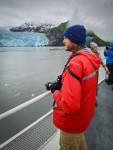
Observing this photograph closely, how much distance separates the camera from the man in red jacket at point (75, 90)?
4.23 ft

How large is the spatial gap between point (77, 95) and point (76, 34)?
1.53 feet

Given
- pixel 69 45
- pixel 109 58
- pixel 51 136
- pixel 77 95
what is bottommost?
pixel 51 136

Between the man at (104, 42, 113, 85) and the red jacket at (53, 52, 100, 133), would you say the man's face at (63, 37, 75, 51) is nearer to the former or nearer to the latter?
the red jacket at (53, 52, 100, 133)

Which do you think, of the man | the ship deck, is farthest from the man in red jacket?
the man

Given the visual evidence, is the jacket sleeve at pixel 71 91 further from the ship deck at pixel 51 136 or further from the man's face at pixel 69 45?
the ship deck at pixel 51 136

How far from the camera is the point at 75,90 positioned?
1271 millimetres

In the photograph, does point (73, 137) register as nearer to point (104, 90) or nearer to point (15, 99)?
point (104, 90)

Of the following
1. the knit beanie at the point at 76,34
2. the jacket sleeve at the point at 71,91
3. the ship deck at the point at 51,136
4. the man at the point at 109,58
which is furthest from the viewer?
the man at the point at 109,58

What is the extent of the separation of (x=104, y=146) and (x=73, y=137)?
132 cm

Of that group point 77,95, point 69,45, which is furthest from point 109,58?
point 77,95

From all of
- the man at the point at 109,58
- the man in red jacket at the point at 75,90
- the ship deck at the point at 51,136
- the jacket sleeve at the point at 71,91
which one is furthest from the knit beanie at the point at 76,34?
the man at the point at 109,58

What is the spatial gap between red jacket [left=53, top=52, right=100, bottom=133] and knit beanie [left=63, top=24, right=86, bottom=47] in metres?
0.11

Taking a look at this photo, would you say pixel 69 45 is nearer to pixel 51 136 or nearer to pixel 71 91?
pixel 71 91

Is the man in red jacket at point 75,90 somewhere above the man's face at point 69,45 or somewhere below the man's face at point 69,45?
below
